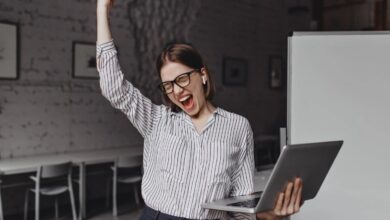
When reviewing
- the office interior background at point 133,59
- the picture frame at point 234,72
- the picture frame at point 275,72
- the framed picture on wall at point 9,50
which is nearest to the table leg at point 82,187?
the office interior background at point 133,59

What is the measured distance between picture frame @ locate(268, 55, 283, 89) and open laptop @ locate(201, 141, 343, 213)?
7.55 m

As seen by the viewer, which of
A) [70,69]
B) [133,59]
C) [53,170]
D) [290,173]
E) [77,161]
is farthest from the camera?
[133,59]

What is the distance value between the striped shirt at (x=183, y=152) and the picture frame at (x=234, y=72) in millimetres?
6368

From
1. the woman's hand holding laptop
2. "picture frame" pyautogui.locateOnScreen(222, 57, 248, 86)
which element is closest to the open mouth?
the woman's hand holding laptop

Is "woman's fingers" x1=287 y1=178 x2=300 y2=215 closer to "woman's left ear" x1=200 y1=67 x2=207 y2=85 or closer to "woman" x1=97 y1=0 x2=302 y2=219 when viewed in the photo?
"woman" x1=97 y1=0 x2=302 y2=219

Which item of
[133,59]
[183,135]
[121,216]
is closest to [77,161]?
[121,216]

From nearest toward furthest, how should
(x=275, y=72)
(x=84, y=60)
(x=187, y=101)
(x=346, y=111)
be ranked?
(x=187, y=101)
(x=346, y=111)
(x=84, y=60)
(x=275, y=72)

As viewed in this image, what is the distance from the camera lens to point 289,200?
128 centimetres

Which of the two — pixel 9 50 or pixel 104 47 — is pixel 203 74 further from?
A: pixel 9 50

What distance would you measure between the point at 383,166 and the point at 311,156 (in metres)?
1.76

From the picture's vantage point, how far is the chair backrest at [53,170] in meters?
4.46

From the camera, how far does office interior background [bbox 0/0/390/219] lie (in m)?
5.21

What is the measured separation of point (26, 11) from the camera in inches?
205

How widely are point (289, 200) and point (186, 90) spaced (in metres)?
0.41
